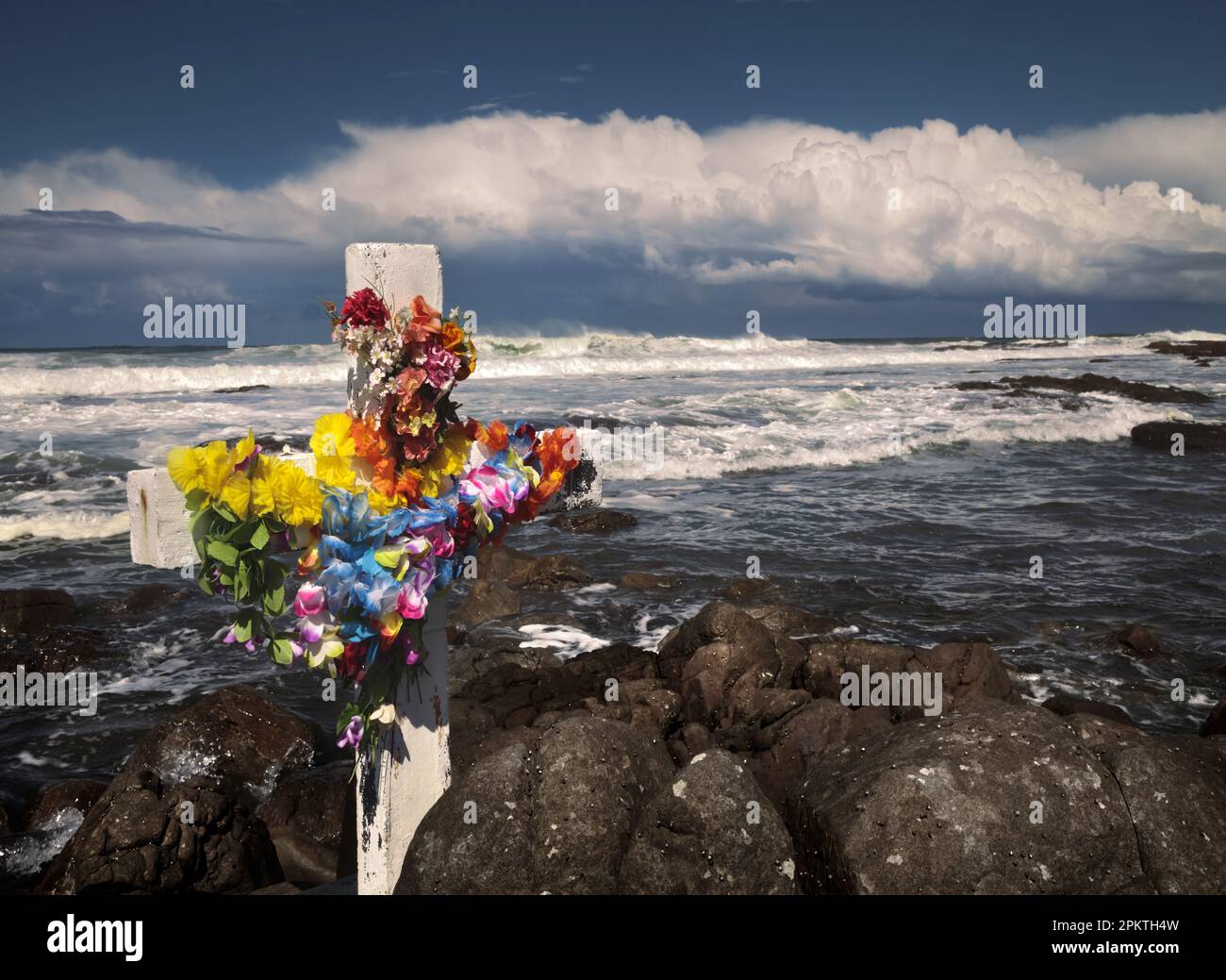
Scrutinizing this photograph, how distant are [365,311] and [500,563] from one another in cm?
730

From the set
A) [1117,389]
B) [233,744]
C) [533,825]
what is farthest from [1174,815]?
[1117,389]

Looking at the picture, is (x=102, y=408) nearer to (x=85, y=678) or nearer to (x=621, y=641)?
(x=85, y=678)

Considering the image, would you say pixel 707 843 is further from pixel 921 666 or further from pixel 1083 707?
pixel 1083 707

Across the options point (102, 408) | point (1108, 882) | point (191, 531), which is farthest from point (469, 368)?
point (102, 408)

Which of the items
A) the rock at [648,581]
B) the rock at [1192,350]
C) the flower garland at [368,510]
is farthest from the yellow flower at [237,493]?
the rock at [1192,350]

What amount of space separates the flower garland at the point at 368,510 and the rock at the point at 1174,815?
2.80m

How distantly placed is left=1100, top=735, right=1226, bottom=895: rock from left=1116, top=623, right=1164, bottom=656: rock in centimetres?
439

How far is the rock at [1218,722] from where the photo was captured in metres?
6.03

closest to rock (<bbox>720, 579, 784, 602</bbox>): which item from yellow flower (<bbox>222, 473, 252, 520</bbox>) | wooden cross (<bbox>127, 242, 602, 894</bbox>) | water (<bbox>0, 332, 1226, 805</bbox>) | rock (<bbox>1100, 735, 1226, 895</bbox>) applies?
water (<bbox>0, 332, 1226, 805</bbox>)

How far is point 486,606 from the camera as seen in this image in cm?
944

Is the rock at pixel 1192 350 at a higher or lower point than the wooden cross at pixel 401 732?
higher

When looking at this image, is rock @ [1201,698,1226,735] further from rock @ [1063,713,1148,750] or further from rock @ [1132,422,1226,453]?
rock @ [1132,422,1226,453]

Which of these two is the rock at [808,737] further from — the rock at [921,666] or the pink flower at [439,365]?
the pink flower at [439,365]

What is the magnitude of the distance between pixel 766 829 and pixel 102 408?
90.9 feet
